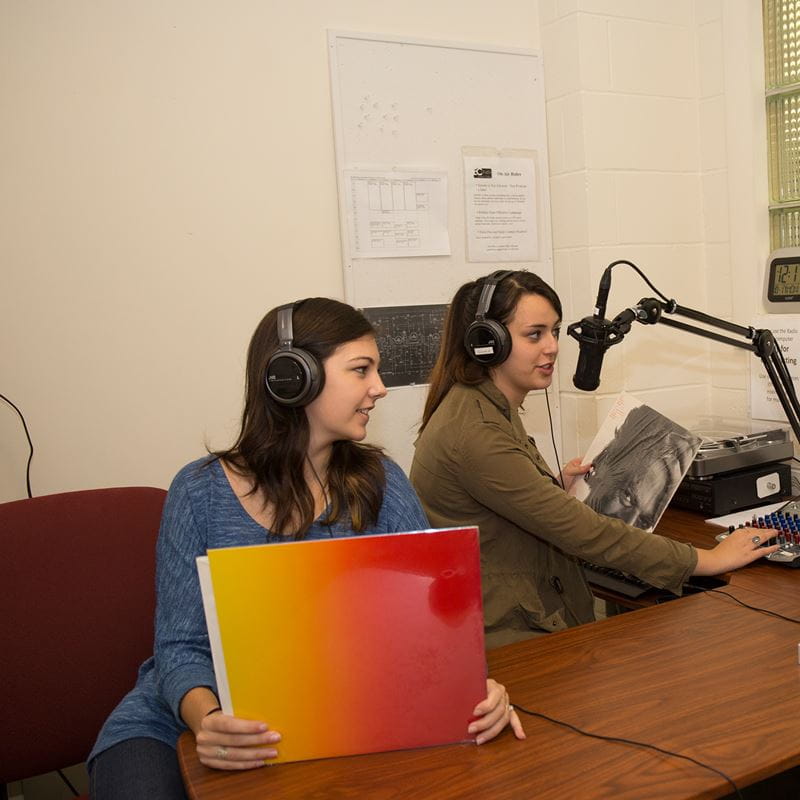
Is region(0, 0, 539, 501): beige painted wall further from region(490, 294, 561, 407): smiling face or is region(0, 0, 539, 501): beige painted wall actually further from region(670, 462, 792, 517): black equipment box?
region(670, 462, 792, 517): black equipment box

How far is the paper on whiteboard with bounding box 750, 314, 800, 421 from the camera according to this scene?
239cm

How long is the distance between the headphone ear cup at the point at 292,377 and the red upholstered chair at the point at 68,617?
443 millimetres

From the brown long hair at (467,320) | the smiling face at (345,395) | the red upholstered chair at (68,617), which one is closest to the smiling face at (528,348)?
the brown long hair at (467,320)

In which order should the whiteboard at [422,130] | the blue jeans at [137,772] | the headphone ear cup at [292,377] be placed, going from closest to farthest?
the blue jeans at [137,772]
the headphone ear cup at [292,377]
the whiteboard at [422,130]

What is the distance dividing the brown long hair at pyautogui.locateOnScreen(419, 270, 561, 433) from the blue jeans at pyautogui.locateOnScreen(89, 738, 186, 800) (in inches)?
34.4

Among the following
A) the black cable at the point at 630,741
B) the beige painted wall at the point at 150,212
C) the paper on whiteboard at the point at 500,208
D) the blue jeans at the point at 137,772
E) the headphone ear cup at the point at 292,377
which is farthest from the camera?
the paper on whiteboard at the point at 500,208

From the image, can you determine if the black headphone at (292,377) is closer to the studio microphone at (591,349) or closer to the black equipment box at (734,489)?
the studio microphone at (591,349)

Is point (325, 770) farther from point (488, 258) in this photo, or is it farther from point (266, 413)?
point (488, 258)

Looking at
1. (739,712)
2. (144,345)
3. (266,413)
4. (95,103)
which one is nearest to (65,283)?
(144,345)

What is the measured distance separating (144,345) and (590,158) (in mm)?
1332

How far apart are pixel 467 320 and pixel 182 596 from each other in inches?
36.1

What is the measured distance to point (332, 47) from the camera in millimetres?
2248

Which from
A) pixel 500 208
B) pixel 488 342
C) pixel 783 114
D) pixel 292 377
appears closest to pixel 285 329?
pixel 292 377

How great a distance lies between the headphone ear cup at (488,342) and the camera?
5.96ft
